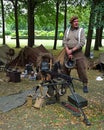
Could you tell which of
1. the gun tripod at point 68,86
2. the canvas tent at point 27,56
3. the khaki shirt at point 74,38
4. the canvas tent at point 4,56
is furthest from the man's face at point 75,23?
the canvas tent at point 4,56

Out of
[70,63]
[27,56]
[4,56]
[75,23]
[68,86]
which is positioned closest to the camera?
[68,86]

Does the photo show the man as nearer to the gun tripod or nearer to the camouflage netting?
the gun tripod

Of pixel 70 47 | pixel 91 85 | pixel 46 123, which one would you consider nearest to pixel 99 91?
pixel 91 85

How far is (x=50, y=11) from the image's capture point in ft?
66.0

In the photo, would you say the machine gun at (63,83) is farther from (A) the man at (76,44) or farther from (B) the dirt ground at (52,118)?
(A) the man at (76,44)

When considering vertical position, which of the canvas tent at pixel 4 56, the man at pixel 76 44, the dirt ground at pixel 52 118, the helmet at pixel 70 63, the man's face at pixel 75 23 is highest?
the man's face at pixel 75 23

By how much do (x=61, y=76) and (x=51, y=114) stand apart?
2.57 feet

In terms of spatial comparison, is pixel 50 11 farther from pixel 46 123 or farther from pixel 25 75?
pixel 46 123

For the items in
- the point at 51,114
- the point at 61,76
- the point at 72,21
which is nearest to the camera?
the point at 51,114

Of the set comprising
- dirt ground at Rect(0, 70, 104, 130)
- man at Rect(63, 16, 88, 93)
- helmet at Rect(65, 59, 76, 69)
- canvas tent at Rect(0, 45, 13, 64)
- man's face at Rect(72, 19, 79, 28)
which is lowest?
dirt ground at Rect(0, 70, 104, 130)

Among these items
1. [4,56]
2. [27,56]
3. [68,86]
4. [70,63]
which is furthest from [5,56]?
[68,86]

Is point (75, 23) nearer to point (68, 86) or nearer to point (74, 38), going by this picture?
point (74, 38)

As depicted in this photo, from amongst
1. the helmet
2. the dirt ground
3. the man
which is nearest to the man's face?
the man

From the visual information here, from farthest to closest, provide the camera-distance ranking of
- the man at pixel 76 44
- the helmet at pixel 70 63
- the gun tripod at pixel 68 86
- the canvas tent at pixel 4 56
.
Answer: the canvas tent at pixel 4 56
the helmet at pixel 70 63
the man at pixel 76 44
the gun tripod at pixel 68 86
